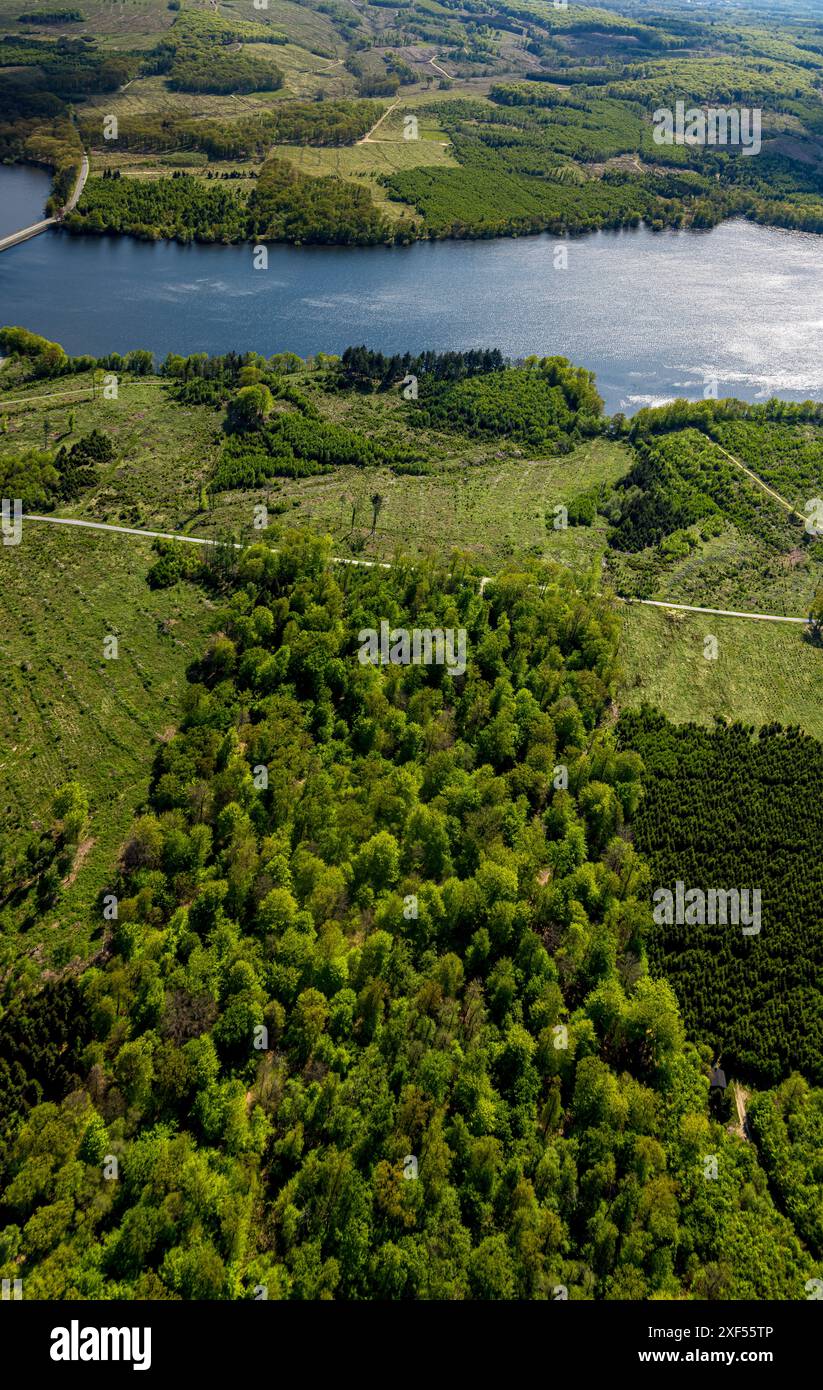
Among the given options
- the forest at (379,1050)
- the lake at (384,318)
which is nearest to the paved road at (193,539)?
the forest at (379,1050)

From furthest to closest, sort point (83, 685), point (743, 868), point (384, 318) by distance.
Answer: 1. point (384, 318)
2. point (83, 685)
3. point (743, 868)

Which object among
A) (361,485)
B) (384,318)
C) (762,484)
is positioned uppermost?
(384,318)

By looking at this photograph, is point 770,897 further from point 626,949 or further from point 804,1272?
point 804,1272

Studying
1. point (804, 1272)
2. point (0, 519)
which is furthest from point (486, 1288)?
point (0, 519)

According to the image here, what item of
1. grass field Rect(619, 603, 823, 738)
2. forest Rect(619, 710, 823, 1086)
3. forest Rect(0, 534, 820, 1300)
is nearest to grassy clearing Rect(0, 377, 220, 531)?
forest Rect(0, 534, 820, 1300)

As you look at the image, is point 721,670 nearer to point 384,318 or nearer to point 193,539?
point 193,539

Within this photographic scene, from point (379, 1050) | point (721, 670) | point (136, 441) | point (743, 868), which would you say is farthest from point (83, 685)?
point (721, 670)
